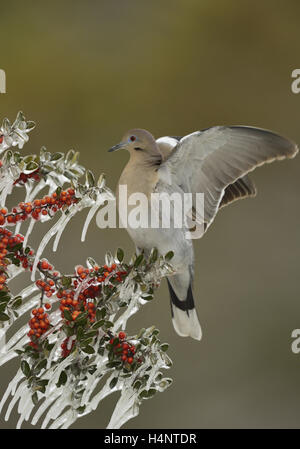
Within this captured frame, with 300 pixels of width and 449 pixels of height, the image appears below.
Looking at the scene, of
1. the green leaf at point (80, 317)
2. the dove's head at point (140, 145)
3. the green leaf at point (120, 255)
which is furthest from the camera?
the dove's head at point (140, 145)

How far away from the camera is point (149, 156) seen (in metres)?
1.59

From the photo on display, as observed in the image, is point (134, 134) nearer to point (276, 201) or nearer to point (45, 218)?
point (45, 218)

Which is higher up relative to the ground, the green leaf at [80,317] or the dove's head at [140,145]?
the dove's head at [140,145]

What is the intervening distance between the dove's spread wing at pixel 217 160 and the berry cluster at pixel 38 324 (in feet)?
1.90

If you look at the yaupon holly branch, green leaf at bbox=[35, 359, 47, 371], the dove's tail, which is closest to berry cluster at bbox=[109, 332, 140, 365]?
the yaupon holly branch

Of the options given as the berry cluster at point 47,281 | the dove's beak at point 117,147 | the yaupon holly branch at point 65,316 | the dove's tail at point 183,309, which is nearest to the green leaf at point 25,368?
the yaupon holly branch at point 65,316

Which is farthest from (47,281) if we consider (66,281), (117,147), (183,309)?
(183,309)

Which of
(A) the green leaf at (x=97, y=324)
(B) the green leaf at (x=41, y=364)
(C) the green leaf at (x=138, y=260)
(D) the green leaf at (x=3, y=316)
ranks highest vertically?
(C) the green leaf at (x=138, y=260)

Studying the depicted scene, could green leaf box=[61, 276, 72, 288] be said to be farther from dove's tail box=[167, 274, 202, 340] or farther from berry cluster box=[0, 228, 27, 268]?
dove's tail box=[167, 274, 202, 340]

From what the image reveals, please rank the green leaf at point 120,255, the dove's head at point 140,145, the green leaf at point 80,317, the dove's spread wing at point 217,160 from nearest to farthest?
the green leaf at point 80,317 → the green leaf at point 120,255 → the dove's spread wing at point 217,160 → the dove's head at point 140,145

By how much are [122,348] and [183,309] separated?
770 millimetres

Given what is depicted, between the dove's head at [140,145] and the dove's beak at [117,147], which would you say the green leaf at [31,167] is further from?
the dove's head at [140,145]

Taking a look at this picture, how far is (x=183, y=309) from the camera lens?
6.08 ft

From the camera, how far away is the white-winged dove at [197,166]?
145 cm
